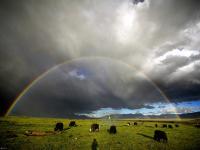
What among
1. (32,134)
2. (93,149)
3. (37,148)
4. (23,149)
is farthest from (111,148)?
(32,134)

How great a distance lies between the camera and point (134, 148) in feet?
72.0

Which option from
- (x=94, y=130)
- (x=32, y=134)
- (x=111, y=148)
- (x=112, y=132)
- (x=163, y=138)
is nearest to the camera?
(x=111, y=148)

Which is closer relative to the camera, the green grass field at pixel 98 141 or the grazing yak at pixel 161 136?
the green grass field at pixel 98 141

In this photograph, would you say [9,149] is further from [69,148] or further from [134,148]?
[134,148]

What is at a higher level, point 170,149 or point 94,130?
point 94,130

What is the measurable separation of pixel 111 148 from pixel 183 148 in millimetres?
9173

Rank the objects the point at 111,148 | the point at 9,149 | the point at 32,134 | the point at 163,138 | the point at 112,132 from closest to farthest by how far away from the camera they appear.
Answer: the point at 9,149
the point at 111,148
the point at 163,138
the point at 32,134
the point at 112,132

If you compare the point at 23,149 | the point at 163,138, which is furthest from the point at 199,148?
the point at 23,149

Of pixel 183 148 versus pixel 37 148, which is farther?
pixel 183 148

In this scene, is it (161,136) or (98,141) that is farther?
(161,136)

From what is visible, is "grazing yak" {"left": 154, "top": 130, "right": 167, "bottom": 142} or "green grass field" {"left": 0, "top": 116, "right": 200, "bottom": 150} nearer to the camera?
"green grass field" {"left": 0, "top": 116, "right": 200, "bottom": 150}

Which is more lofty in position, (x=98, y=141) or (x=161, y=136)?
(x=161, y=136)

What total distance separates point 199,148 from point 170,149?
3.79 metres

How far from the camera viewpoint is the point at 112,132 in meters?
36.3
